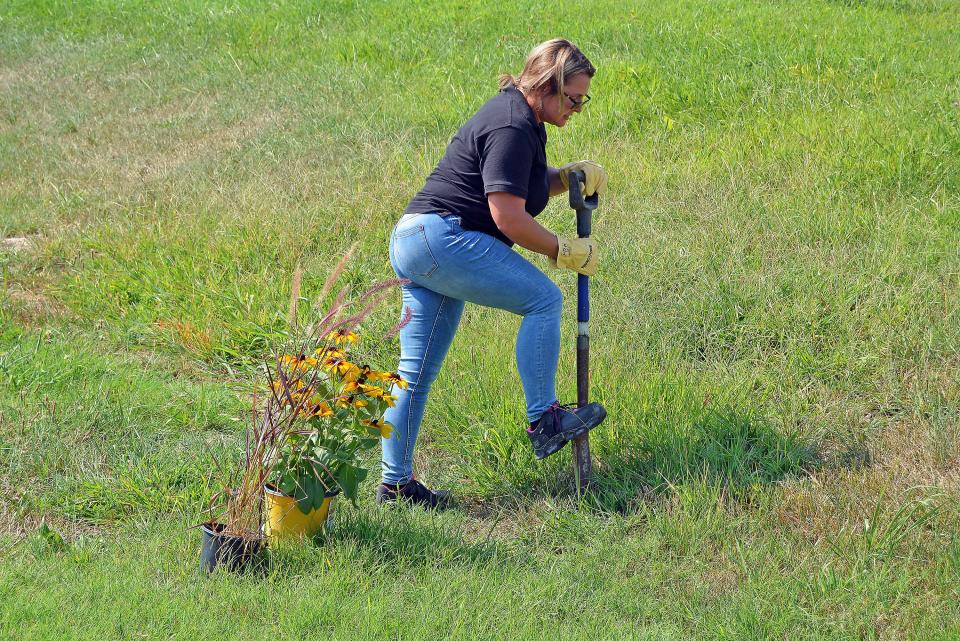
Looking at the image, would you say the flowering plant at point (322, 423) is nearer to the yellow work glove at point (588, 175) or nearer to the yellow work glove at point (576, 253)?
the yellow work glove at point (576, 253)

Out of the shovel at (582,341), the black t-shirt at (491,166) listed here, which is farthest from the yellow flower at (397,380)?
the shovel at (582,341)

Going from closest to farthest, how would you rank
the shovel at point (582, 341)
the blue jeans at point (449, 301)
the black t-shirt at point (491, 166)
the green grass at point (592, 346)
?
the green grass at point (592, 346) → the black t-shirt at point (491, 166) → the blue jeans at point (449, 301) → the shovel at point (582, 341)

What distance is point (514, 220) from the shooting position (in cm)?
337

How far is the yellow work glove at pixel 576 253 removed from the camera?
362 cm

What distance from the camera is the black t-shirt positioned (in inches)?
131

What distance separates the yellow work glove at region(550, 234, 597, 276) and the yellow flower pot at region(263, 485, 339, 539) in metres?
1.20

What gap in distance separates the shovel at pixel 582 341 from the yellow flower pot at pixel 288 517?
97 cm

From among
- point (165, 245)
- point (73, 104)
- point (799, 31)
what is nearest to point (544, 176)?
point (165, 245)

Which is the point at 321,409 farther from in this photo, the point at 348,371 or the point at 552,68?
the point at 552,68

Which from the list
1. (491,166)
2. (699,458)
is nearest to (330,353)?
(491,166)

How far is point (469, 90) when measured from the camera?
27.6 ft

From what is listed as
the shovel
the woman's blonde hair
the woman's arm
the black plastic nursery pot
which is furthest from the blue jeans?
the black plastic nursery pot

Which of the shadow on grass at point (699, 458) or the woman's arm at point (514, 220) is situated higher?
the woman's arm at point (514, 220)

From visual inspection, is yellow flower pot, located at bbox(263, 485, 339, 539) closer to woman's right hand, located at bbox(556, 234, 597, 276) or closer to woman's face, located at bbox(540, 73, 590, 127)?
woman's right hand, located at bbox(556, 234, 597, 276)
